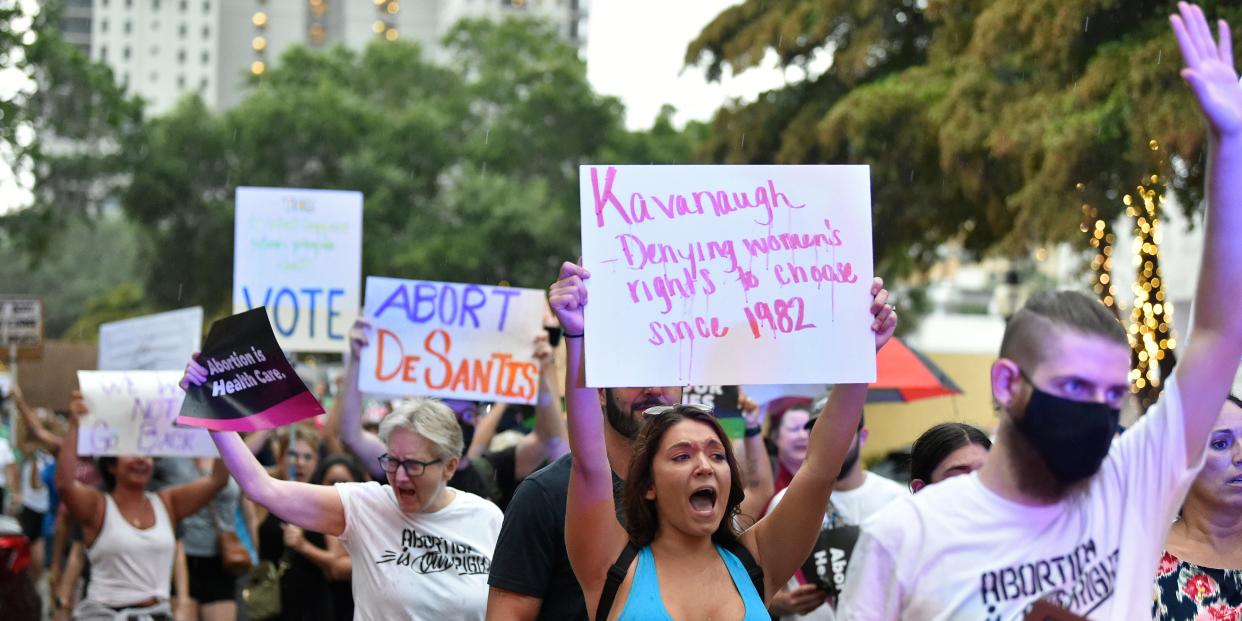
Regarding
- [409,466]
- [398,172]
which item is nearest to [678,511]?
[409,466]

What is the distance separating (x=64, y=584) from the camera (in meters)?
8.23

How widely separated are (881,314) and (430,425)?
2.02 m

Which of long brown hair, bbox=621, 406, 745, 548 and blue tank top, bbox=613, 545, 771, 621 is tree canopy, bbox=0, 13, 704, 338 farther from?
blue tank top, bbox=613, 545, 771, 621

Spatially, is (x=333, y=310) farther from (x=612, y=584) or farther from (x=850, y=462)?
(x=612, y=584)

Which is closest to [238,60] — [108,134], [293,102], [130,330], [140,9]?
[140,9]

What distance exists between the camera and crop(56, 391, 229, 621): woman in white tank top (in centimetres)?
761

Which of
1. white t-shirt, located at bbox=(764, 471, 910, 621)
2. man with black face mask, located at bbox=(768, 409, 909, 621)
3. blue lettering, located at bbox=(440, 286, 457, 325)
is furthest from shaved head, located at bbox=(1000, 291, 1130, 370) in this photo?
blue lettering, located at bbox=(440, 286, 457, 325)

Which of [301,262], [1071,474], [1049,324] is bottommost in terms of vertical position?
[1071,474]

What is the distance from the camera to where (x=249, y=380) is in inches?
207

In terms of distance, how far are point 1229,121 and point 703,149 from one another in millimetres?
17588

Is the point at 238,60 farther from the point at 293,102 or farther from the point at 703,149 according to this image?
the point at 703,149

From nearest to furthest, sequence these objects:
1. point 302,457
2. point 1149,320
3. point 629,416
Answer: point 629,416, point 302,457, point 1149,320

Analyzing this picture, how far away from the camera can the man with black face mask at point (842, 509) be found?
5926 mm

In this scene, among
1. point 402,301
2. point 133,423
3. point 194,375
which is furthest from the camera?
point 133,423
